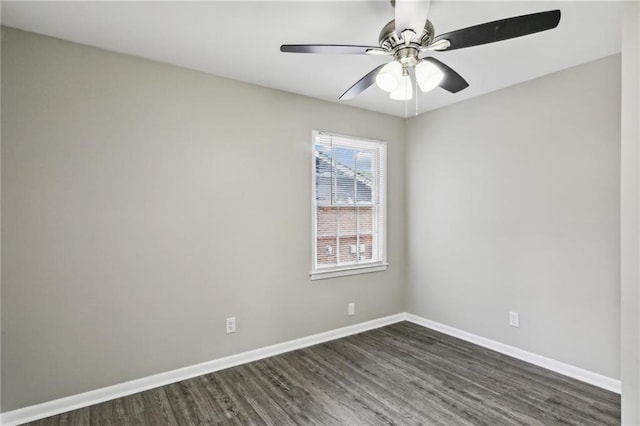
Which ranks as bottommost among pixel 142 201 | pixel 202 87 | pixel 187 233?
pixel 187 233

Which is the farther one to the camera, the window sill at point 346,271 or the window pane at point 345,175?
the window pane at point 345,175

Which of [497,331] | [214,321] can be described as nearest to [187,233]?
[214,321]

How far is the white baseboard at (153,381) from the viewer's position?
2.22 m

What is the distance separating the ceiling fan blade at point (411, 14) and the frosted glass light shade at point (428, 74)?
0.29m

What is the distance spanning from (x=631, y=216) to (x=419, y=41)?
127 centimetres

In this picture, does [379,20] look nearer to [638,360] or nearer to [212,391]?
[638,360]

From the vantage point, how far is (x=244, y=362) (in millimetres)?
3051

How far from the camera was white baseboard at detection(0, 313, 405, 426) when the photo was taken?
7.29ft

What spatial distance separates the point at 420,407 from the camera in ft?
7.80

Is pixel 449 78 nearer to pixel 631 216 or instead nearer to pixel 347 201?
pixel 631 216

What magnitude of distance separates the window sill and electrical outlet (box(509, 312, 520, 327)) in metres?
1.37

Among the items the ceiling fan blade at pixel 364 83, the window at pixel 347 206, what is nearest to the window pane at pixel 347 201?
the window at pixel 347 206

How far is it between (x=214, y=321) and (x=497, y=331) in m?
2.66

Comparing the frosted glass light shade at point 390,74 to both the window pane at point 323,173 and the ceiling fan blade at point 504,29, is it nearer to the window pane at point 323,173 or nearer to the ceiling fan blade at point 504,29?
the ceiling fan blade at point 504,29
